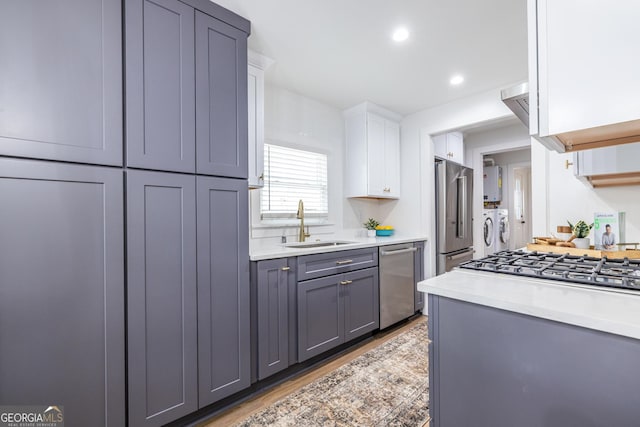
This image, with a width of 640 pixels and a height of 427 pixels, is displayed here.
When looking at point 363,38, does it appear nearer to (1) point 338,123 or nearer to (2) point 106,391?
(1) point 338,123

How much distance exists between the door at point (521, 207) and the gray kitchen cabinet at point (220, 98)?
19.5ft

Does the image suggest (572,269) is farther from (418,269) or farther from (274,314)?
(418,269)

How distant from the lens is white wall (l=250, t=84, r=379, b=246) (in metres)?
2.81

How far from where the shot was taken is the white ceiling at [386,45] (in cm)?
179

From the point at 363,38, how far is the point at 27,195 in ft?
7.04

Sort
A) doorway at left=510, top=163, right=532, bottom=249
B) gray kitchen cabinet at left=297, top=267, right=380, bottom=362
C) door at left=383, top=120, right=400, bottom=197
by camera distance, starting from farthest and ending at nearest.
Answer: doorway at left=510, top=163, right=532, bottom=249, door at left=383, top=120, right=400, bottom=197, gray kitchen cabinet at left=297, top=267, right=380, bottom=362

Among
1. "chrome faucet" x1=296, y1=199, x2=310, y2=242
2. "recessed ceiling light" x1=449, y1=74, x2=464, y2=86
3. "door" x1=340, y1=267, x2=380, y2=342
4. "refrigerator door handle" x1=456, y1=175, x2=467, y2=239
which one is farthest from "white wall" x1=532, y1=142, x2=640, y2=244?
"chrome faucet" x1=296, y1=199, x2=310, y2=242

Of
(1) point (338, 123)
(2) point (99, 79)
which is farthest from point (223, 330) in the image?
(1) point (338, 123)

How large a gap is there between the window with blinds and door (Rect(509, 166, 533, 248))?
4652mm

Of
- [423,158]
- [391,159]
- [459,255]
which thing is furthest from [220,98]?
[459,255]

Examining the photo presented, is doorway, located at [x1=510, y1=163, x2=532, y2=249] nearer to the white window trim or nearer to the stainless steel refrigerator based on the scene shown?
the stainless steel refrigerator

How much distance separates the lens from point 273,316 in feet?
6.66

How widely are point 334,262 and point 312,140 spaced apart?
1455 mm

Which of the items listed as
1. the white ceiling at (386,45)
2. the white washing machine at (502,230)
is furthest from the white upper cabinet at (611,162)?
the white washing machine at (502,230)
